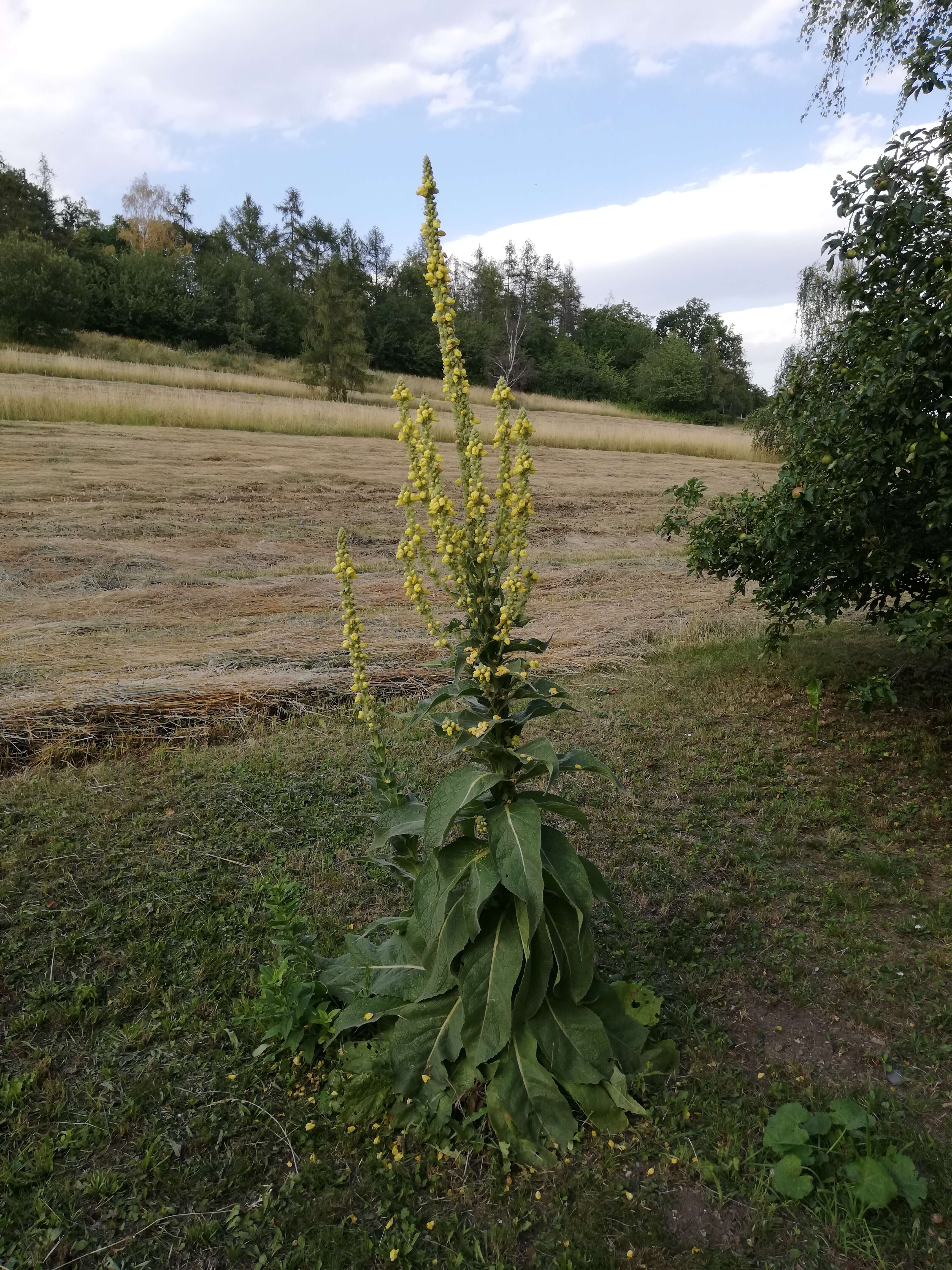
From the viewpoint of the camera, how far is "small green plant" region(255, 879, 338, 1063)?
2781 mm

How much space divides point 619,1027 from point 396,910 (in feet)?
4.12

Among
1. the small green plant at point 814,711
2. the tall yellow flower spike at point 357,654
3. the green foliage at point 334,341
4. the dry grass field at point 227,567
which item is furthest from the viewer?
the green foliage at point 334,341

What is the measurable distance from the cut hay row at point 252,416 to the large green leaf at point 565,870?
1624cm

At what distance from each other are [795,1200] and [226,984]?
214cm

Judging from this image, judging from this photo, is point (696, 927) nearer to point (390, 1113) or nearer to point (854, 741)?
point (390, 1113)

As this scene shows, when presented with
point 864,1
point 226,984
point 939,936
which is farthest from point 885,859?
point 864,1

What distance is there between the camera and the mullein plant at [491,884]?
2.37 m

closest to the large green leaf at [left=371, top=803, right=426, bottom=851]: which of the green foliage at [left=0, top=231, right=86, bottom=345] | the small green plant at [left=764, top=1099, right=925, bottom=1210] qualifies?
the small green plant at [left=764, top=1099, right=925, bottom=1210]

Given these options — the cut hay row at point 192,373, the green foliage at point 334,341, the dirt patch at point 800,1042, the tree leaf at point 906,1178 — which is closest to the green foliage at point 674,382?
the cut hay row at point 192,373

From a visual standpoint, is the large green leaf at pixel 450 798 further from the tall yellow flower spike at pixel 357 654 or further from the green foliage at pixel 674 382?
the green foliage at pixel 674 382

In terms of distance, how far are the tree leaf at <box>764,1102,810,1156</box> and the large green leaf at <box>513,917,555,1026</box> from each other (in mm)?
777

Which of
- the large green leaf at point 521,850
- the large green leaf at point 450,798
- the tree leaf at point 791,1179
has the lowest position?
the tree leaf at point 791,1179

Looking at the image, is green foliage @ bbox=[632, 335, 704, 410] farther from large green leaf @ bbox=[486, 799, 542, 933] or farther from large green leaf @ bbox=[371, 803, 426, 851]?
large green leaf @ bbox=[486, 799, 542, 933]

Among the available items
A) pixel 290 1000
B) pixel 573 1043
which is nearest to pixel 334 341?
pixel 290 1000
